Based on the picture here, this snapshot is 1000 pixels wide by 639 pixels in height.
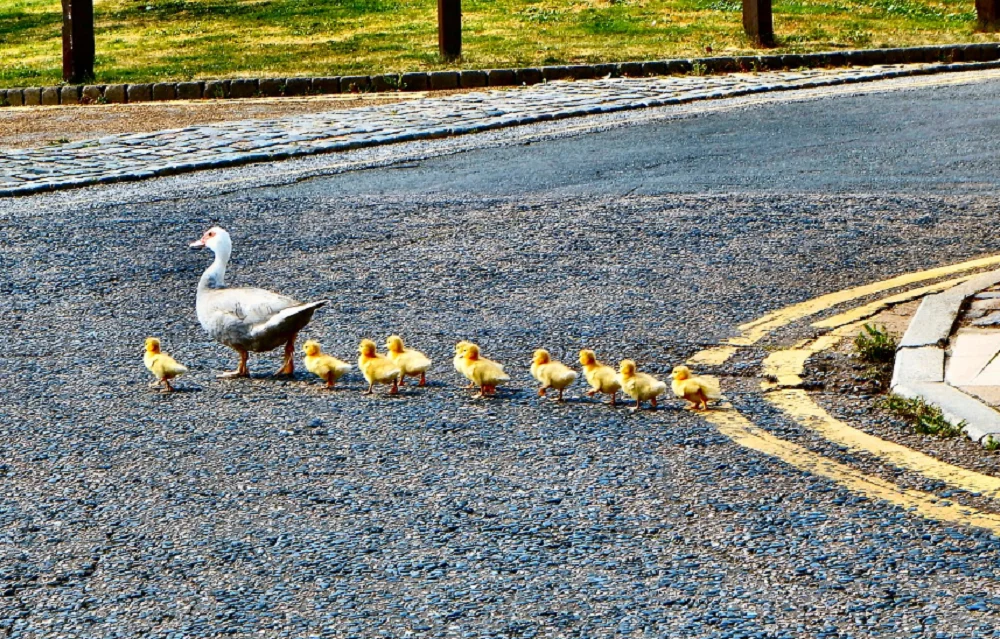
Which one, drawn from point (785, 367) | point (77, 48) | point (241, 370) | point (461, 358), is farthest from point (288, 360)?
point (77, 48)

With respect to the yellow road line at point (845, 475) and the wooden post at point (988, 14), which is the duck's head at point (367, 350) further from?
the wooden post at point (988, 14)

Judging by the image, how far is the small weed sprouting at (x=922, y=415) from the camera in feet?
16.1

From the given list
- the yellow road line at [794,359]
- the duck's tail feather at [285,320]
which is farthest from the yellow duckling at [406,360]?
the yellow road line at [794,359]

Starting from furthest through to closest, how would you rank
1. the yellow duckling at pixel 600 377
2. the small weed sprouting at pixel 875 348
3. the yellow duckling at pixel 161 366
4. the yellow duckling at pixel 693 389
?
1. the small weed sprouting at pixel 875 348
2. the yellow duckling at pixel 161 366
3. the yellow duckling at pixel 600 377
4. the yellow duckling at pixel 693 389

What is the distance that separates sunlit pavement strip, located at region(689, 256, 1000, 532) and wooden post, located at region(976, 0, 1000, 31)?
567 inches

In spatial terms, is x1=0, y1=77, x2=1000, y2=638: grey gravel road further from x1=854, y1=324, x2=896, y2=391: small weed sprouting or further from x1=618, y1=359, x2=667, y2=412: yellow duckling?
x1=854, y1=324, x2=896, y2=391: small weed sprouting

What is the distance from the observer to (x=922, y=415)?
505 cm

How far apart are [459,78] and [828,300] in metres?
11.0

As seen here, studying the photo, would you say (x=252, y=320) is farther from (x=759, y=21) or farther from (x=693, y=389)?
(x=759, y=21)

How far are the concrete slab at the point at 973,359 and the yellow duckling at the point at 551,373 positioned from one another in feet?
4.61

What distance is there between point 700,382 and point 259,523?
1.71 meters

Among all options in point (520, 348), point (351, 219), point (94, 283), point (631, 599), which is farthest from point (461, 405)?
point (351, 219)

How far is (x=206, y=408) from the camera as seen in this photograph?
541 cm

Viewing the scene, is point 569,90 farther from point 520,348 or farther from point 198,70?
point 520,348
